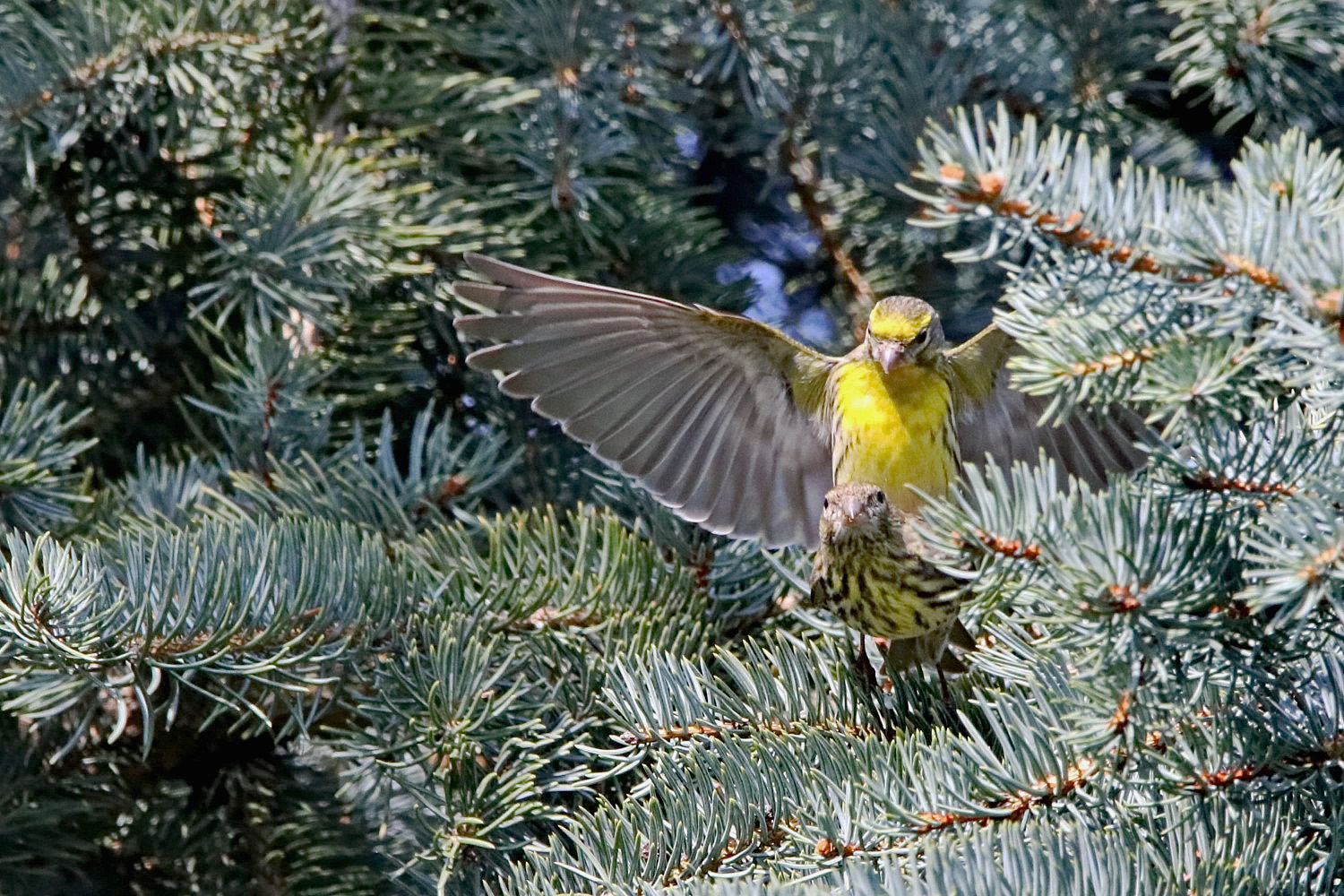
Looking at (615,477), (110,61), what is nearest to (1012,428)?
(615,477)

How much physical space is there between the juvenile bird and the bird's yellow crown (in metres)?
0.34

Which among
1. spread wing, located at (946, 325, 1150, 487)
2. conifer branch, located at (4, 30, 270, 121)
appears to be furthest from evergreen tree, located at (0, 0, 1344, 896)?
spread wing, located at (946, 325, 1150, 487)

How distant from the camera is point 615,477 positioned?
2010 millimetres

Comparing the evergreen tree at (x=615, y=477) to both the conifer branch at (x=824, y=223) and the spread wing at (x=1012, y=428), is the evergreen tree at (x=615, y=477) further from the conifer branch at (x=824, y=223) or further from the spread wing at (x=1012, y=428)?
the spread wing at (x=1012, y=428)

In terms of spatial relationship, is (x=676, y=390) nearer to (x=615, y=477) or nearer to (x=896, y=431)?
(x=615, y=477)

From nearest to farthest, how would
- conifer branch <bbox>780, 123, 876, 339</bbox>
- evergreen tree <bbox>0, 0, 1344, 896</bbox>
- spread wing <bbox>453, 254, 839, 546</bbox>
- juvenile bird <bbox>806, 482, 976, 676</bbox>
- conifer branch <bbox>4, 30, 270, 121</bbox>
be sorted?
evergreen tree <bbox>0, 0, 1344, 896</bbox>, juvenile bird <bbox>806, 482, 976, 676</bbox>, conifer branch <bbox>4, 30, 270, 121</bbox>, spread wing <bbox>453, 254, 839, 546</bbox>, conifer branch <bbox>780, 123, 876, 339</bbox>

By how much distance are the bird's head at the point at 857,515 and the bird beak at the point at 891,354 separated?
281 millimetres

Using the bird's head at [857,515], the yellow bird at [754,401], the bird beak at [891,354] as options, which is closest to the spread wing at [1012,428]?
the yellow bird at [754,401]

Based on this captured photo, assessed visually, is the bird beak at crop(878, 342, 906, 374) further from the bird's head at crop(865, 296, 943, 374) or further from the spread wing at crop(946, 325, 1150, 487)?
the spread wing at crop(946, 325, 1150, 487)

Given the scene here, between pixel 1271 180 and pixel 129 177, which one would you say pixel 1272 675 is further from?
pixel 129 177

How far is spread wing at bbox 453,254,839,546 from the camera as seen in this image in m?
1.88

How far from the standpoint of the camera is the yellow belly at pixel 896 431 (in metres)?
1.96

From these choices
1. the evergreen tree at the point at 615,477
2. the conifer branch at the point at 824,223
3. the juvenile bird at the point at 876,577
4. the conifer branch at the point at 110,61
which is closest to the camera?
the evergreen tree at the point at 615,477

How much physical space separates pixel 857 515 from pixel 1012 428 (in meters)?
0.63
